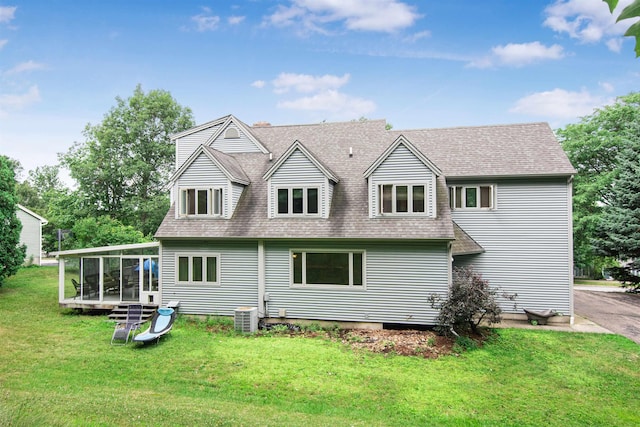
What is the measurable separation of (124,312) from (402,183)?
12.9 m

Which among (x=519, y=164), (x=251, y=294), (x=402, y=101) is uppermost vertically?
(x=402, y=101)

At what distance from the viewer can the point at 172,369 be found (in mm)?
9578

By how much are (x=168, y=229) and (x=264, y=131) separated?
788cm

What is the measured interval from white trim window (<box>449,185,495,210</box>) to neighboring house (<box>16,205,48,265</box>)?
3392cm

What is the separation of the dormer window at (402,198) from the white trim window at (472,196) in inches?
124

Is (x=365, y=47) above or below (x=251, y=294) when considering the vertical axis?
above

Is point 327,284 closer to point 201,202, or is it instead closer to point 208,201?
point 208,201

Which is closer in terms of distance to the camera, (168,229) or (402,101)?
(168,229)

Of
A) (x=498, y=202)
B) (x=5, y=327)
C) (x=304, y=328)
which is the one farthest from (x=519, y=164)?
(x=5, y=327)

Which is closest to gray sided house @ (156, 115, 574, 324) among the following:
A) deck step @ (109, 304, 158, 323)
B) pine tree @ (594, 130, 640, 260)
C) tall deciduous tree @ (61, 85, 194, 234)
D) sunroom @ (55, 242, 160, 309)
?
deck step @ (109, 304, 158, 323)

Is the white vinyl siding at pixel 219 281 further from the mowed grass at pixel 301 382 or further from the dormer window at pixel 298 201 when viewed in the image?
the dormer window at pixel 298 201

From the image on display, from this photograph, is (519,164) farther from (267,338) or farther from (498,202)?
(267,338)

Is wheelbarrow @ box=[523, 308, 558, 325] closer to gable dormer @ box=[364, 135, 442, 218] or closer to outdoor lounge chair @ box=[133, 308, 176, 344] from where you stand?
gable dormer @ box=[364, 135, 442, 218]

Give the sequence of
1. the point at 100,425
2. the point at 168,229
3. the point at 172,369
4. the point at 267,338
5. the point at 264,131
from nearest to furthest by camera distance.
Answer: the point at 100,425, the point at 172,369, the point at 267,338, the point at 168,229, the point at 264,131
